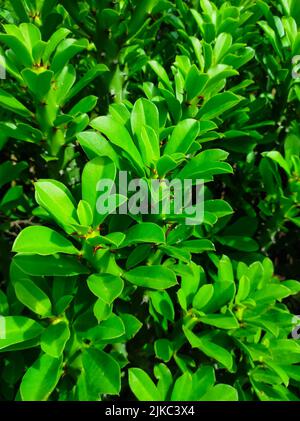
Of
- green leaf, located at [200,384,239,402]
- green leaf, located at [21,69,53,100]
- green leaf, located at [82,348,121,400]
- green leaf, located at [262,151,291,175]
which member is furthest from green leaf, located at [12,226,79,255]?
green leaf, located at [262,151,291,175]

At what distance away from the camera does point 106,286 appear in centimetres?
78

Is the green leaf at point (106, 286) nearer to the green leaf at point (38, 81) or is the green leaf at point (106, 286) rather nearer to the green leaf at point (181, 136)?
the green leaf at point (181, 136)

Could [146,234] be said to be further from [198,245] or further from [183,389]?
[183,389]

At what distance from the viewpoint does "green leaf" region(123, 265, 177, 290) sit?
0.83 metres

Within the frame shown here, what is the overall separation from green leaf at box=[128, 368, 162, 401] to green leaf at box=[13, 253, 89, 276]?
298 millimetres

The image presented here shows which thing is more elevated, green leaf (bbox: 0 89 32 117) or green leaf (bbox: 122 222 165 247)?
green leaf (bbox: 0 89 32 117)

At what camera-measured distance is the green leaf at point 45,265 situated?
0.79 m

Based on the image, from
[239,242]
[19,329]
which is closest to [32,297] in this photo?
[19,329]

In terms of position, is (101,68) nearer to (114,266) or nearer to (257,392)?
(114,266)

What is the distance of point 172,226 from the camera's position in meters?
0.94

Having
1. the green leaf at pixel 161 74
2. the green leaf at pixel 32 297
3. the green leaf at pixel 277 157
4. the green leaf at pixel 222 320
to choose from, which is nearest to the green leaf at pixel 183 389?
the green leaf at pixel 222 320

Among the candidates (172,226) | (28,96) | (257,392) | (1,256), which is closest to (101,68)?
(28,96)

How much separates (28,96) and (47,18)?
9.3 inches

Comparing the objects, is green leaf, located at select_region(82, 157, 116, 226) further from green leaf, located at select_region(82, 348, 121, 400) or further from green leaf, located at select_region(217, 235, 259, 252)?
green leaf, located at select_region(217, 235, 259, 252)
